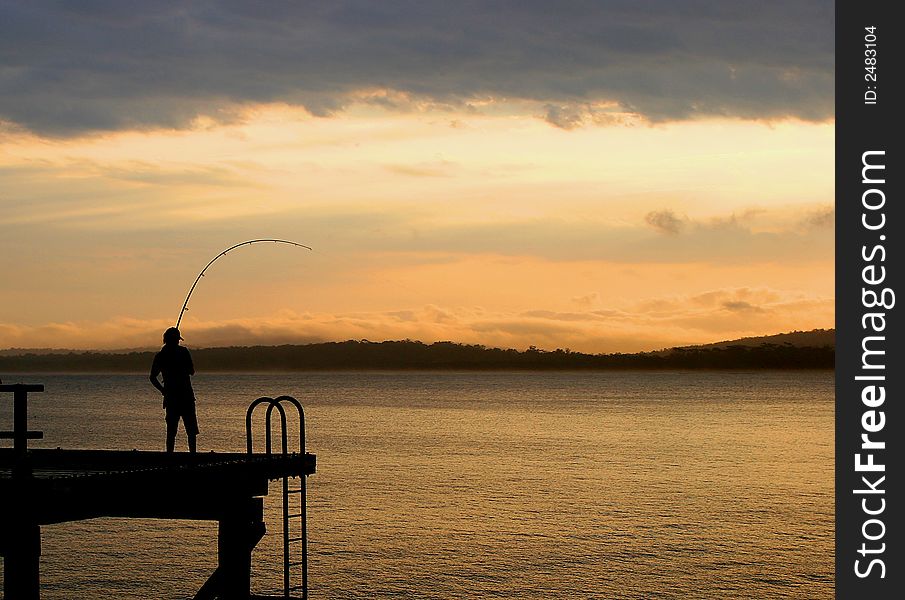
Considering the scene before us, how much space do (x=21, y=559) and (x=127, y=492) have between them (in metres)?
1.36

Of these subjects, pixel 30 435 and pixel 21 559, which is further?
pixel 21 559

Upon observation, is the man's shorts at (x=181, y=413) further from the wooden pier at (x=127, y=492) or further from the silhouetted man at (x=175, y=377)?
the wooden pier at (x=127, y=492)

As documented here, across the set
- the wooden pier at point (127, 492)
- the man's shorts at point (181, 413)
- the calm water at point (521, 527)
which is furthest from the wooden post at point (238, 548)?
the calm water at point (521, 527)

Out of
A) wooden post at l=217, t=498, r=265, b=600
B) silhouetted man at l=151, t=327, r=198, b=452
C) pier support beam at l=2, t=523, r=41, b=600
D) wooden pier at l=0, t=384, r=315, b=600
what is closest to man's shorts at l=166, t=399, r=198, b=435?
silhouetted man at l=151, t=327, r=198, b=452

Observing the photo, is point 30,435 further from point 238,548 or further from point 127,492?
point 238,548

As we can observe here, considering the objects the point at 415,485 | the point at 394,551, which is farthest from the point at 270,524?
the point at 415,485

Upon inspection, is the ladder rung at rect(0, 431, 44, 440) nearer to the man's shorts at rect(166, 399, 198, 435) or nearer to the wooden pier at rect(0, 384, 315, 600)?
the wooden pier at rect(0, 384, 315, 600)

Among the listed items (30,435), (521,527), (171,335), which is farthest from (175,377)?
(521,527)

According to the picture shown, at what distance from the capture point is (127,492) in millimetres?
13461

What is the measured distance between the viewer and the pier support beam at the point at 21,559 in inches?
497

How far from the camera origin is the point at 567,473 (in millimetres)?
54688

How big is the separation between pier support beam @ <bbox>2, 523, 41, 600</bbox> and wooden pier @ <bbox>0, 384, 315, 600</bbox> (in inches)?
0.4

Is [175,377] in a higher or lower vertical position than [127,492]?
higher
